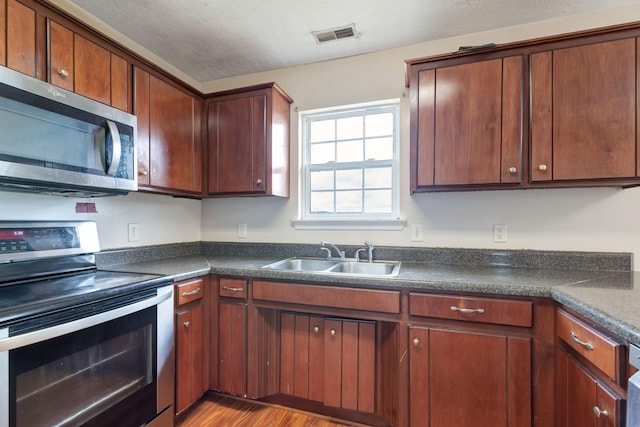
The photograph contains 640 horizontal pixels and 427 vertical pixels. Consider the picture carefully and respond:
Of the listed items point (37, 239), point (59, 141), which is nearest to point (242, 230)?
point (37, 239)

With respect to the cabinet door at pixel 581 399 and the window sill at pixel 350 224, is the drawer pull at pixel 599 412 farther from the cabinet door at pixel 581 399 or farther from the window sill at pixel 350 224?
the window sill at pixel 350 224

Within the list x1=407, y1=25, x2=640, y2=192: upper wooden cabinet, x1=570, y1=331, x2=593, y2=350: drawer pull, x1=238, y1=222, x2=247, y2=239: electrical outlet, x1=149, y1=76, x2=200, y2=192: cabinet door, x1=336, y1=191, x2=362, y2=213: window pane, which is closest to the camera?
x1=570, y1=331, x2=593, y2=350: drawer pull

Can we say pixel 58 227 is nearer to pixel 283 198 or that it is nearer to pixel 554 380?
Result: pixel 283 198

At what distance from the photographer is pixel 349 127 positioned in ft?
7.46

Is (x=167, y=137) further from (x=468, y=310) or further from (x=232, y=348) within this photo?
(x=468, y=310)

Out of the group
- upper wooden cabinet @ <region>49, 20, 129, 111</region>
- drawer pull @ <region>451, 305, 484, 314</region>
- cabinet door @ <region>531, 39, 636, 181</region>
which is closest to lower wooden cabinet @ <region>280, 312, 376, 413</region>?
drawer pull @ <region>451, 305, 484, 314</region>

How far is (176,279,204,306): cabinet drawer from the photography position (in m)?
1.62

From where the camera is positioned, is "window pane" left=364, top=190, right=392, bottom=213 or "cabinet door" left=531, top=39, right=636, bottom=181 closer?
"cabinet door" left=531, top=39, right=636, bottom=181

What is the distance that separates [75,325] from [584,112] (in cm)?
246

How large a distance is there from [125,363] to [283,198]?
1.45 meters

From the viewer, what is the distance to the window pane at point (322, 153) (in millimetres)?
2314

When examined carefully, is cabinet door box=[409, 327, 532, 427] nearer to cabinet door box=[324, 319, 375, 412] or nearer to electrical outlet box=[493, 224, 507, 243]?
cabinet door box=[324, 319, 375, 412]

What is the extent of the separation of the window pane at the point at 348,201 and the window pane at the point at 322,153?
11.5 inches

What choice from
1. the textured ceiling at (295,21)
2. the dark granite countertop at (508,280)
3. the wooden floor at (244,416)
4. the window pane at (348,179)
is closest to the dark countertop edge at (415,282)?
the dark granite countertop at (508,280)
